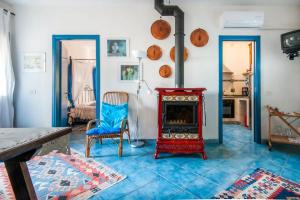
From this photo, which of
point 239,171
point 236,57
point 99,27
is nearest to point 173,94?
point 239,171

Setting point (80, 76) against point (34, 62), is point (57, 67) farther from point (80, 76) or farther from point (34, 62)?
point (80, 76)

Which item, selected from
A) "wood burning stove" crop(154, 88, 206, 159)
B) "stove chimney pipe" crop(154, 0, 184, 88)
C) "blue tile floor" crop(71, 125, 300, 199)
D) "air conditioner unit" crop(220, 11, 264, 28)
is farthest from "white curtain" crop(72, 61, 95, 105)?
"air conditioner unit" crop(220, 11, 264, 28)

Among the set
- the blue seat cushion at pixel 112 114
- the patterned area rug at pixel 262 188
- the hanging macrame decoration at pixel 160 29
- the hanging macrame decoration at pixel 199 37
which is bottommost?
the patterned area rug at pixel 262 188

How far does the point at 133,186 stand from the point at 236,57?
5519 mm

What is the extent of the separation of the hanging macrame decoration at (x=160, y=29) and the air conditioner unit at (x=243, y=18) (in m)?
1.09

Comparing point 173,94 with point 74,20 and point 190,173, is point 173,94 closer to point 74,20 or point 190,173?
point 190,173

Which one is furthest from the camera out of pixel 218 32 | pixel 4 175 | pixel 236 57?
pixel 236 57

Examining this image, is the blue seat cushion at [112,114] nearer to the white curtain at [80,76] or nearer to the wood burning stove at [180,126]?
the wood burning stove at [180,126]

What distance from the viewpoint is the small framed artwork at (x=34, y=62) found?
3600mm

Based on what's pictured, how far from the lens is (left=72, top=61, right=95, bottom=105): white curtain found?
5520 millimetres

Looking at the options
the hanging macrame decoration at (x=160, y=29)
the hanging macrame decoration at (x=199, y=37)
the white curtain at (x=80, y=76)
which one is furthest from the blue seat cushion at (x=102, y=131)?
the white curtain at (x=80, y=76)

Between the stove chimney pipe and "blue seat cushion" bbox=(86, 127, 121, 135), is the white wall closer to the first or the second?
the stove chimney pipe

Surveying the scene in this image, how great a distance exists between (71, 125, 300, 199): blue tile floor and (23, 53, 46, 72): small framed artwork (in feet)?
5.61

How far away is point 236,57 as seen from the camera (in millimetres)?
5816
